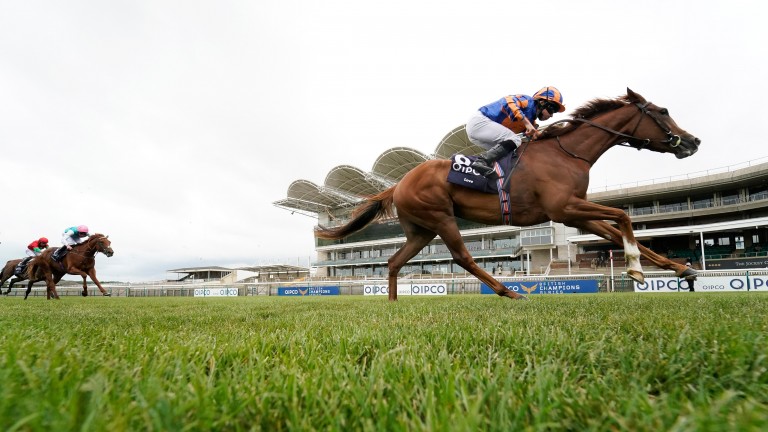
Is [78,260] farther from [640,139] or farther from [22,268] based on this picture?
[640,139]

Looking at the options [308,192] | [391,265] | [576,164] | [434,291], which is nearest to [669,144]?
[576,164]

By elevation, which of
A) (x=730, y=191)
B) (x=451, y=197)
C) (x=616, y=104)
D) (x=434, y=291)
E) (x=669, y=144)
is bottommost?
(x=434, y=291)

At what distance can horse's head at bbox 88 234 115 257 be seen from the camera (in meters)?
12.7

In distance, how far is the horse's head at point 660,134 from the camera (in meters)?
5.30

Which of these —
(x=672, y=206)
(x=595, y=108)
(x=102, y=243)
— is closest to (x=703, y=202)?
(x=672, y=206)

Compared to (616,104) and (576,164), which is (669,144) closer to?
(616,104)

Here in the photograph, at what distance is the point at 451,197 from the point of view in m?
5.86

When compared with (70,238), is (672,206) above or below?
above

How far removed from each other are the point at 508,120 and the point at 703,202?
177ft

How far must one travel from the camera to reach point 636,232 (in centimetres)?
4162

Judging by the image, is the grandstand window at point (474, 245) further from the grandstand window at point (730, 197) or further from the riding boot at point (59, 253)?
the riding boot at point (59, 253)

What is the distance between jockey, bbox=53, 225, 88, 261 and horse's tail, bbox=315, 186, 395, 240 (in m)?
10.5

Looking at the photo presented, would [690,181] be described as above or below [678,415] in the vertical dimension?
above

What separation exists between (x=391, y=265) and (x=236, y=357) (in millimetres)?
5241
